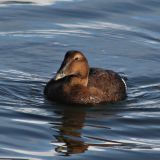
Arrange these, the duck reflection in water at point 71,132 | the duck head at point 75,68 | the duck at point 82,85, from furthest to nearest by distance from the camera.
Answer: the duck at point 82,85 < the duck head at point 75,68 < the duck reflection in water at point 71,132

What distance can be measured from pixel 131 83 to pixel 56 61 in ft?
6.14

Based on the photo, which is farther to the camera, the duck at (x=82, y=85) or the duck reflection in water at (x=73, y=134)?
the duck at (x=82, y=85)

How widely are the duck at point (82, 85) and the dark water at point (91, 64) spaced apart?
25 centimetres

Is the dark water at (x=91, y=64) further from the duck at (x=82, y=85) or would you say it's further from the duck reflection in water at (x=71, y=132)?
the duck at (x=82, y=85)

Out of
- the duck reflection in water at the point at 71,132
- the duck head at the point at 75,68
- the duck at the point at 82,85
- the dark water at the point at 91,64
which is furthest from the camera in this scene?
the duck at the point at 82,85

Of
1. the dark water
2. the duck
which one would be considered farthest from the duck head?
the dark water

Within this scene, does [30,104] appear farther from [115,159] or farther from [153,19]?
[153,19]

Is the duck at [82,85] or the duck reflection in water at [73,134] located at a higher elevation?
the duck at [82,85]

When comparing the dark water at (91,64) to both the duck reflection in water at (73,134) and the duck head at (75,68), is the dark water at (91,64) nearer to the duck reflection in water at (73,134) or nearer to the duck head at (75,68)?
the duck reflection in water at (73,134)

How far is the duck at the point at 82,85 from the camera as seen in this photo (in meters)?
14.8

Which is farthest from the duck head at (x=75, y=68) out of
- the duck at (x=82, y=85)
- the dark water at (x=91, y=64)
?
the dark water at (x=91, y=64)

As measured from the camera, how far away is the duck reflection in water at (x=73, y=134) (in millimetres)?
11730

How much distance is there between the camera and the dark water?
11906 millimetres

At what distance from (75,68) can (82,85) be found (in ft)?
1.52
